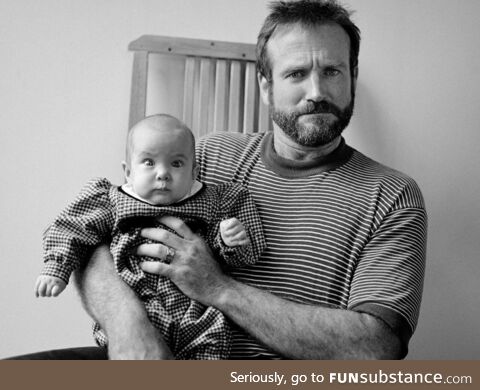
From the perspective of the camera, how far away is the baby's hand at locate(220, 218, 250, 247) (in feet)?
3.54

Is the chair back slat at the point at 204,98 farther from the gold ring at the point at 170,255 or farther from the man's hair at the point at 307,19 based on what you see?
the gold ring at the point at 170,255

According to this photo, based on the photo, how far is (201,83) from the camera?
65.2 inches

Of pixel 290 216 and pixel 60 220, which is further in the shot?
pixel 290 216

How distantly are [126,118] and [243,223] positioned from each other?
2.25ft

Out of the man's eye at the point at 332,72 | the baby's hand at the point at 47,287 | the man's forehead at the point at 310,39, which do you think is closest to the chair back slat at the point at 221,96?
the man's forehead at the point at 310,39

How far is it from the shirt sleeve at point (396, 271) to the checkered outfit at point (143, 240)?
0.22 m

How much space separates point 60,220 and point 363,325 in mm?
618

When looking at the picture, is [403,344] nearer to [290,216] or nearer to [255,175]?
[290,216]

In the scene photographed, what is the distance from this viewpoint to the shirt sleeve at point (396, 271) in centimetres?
107

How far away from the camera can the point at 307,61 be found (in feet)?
4.29

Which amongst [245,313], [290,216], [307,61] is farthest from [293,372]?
[307,61]

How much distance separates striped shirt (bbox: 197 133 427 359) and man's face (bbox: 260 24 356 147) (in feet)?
0.24

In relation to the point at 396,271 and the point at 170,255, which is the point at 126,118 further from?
the point at 396,271

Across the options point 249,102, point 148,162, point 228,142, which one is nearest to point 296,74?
point 228,142
